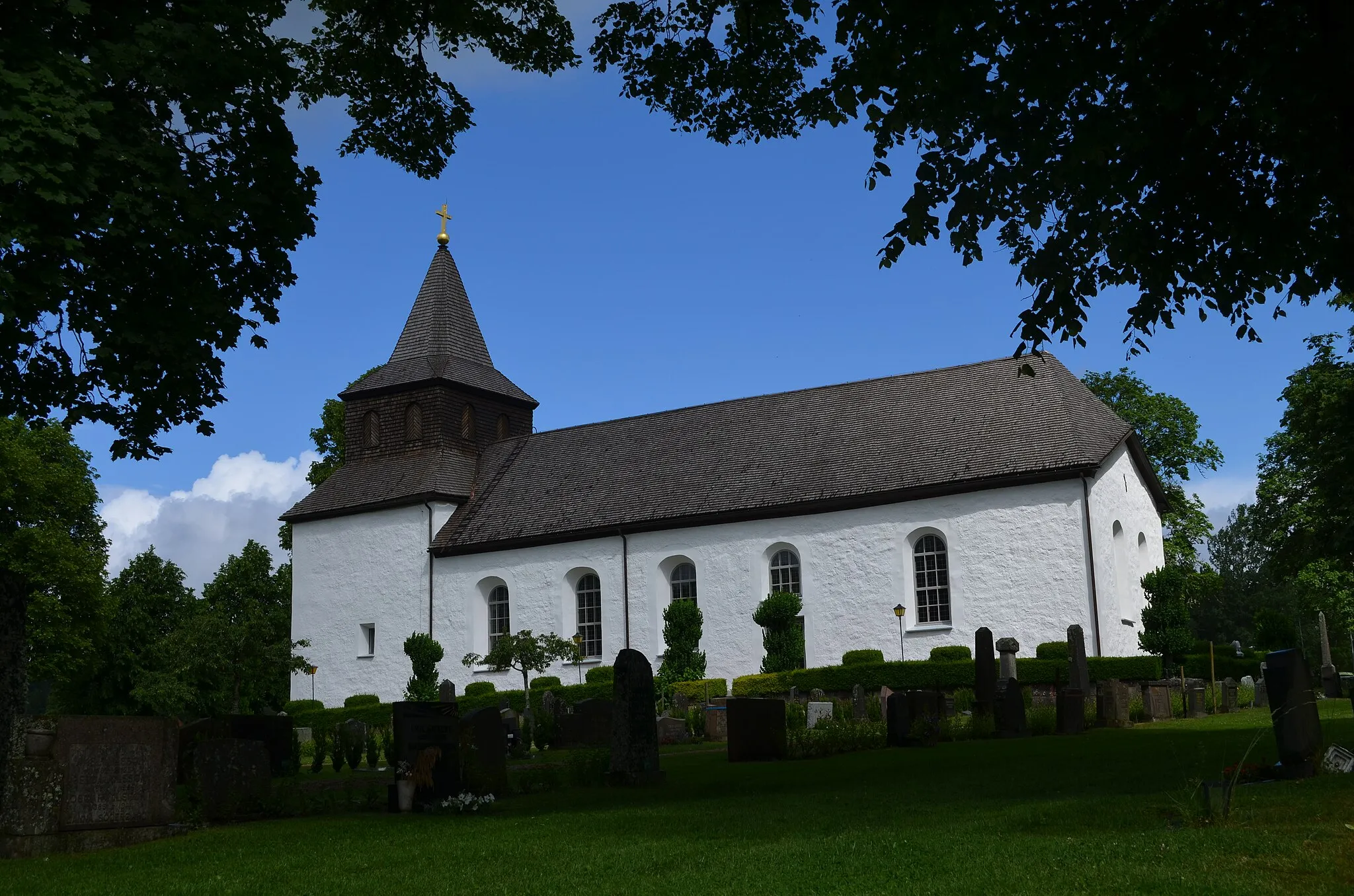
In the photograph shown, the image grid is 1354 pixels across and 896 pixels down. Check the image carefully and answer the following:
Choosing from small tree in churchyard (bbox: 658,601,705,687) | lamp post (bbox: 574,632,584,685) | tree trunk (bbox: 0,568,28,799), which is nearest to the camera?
tree trunk (bbox: 0,568,28,799)

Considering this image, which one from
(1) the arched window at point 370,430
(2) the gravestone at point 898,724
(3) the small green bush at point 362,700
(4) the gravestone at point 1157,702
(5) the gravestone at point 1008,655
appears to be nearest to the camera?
(2) the gravestone at point 898,724

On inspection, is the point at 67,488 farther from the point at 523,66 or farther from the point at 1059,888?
the point at 1059,888

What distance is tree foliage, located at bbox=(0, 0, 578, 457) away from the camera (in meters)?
9.94

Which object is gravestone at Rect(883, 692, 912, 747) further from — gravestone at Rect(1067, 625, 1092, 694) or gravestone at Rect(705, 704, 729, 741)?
gravestone at Rect(1067, 625, 1092, 694)

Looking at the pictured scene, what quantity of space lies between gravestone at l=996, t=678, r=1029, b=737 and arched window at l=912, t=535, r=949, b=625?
1057 centimetres

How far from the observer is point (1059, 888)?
239 inches

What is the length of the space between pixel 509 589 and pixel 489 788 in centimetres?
2173

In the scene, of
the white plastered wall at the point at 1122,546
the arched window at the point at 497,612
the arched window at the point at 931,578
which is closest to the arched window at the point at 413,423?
the arched window at the point at 497,612

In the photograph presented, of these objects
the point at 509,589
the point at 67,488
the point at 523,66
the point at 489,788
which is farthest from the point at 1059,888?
the point at 67,488

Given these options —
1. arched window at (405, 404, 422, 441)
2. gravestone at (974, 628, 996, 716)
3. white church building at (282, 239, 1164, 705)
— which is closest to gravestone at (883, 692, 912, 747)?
gravestone at (974, 628, 996, 716)

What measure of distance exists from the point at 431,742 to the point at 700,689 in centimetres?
1582

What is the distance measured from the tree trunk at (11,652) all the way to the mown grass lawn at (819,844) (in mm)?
1663

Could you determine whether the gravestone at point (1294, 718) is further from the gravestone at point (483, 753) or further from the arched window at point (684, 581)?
the arched window at point (684, 581)

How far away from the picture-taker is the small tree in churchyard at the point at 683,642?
2930 cm
